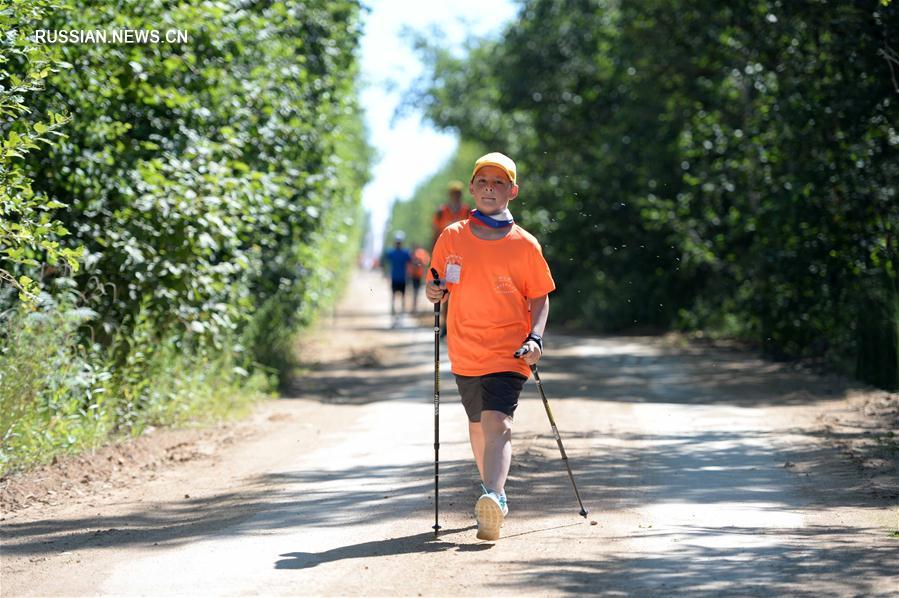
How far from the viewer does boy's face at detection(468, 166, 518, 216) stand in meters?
7.18

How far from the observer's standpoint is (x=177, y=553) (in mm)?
6840

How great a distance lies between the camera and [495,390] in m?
7.12

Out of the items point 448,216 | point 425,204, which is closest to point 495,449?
point 448,216

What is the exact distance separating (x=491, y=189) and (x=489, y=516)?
182cm

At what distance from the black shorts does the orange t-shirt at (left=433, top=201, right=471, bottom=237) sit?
9.61m

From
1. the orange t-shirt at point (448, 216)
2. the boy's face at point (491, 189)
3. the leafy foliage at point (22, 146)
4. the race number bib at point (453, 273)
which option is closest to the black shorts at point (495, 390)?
the race number bib at point (453, 273)

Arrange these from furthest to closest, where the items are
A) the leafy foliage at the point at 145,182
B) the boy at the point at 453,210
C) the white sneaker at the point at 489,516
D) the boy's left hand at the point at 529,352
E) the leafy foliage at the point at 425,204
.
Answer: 1. the leafy foliage at the point at 425,204
2. the boy at the point at 453,210
3. the leafy foliage at the point at 145,182
4. the boy's left hand at the point at 529,352
5. the white sneaker at the point at 489,516

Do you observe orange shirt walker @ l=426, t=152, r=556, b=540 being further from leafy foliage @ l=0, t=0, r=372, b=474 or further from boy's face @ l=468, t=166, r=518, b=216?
leafy foliage @ l=0, t=0, r=372, b=474

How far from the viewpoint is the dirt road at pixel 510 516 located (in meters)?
6.17

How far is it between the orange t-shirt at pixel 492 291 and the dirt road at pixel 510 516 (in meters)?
1.01

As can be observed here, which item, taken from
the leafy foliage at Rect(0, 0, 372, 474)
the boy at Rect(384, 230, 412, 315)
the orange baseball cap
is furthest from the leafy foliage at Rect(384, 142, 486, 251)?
the orange baseball cap

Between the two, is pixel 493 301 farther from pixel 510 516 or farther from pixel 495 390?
pixel 510 516

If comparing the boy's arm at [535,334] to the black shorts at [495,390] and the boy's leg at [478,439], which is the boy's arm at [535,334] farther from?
the boy's leg at [478,439]

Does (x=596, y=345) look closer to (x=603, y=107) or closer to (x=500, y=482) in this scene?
(x=603, y=107)
